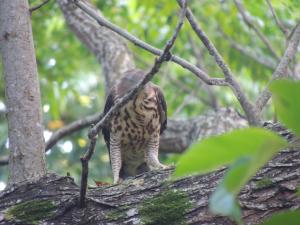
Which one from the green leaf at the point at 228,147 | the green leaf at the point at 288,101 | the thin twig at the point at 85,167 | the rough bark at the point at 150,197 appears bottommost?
the rough bark at the point at 150,197

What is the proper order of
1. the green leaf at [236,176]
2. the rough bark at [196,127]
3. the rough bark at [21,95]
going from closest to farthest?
the green leaf at [236,176] < the rough bark at [21,95] < the rough bark at [196,127]

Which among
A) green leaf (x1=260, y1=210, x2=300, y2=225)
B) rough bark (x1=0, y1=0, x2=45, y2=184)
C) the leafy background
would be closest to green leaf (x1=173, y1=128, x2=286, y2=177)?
green leaf (x1=260, y1=210, x2=300, y2=225)

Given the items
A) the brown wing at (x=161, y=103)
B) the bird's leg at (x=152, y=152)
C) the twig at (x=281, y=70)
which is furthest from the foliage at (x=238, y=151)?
the bird's leg at (x=152, y=152)

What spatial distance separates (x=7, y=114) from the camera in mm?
2906

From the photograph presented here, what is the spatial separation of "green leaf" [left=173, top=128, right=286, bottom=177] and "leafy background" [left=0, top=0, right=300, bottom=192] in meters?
5.26

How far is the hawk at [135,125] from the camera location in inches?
188

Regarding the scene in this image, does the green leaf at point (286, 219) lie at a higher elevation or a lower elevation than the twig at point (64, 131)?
higher

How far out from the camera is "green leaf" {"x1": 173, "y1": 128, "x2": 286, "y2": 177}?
33.2 inches

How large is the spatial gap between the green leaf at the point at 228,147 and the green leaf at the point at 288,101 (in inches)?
1.7

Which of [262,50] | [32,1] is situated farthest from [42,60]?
[262,50]

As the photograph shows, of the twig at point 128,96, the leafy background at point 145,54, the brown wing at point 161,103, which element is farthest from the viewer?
the leafy background at point 145,54

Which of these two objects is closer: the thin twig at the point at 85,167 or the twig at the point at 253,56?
the thin twig at the point at 85,167

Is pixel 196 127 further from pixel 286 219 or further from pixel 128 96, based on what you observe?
pixel 286 219

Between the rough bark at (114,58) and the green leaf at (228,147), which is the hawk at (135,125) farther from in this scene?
the green leaf at (228,147)
